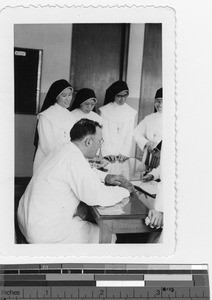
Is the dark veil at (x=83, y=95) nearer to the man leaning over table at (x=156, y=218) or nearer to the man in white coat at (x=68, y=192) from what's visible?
the man in white coat at (x=68, y=192)

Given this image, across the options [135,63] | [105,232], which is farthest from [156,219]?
[135,63]

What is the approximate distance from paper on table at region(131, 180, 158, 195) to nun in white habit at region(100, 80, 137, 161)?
0.06m

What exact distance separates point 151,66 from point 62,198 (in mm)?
316

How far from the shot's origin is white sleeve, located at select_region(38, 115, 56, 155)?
752mm

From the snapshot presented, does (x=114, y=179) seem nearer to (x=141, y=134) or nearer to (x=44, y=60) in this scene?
(x=141, y=134)

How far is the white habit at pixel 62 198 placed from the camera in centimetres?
Answer: 75

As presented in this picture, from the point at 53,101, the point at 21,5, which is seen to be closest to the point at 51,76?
the point at 53,101

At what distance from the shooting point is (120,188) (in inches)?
30.1

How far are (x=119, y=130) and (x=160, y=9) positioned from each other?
252 millimetres

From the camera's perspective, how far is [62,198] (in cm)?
75

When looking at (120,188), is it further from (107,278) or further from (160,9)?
(160,9)

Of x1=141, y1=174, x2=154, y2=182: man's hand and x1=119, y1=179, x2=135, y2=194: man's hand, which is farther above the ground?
x1=141, y1=174, x2=154, y2=182: man's hand

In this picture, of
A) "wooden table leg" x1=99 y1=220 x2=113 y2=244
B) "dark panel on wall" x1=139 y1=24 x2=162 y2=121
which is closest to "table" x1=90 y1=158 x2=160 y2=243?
"wooden table leg" x1=99 y1=220 x2=113 y2=244

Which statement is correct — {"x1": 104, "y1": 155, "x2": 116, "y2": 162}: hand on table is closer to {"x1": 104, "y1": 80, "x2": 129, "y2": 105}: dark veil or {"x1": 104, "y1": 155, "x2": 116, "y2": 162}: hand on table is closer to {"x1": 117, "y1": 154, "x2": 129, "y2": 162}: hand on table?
{"x1": 117, "y1": 154, "x2": 129, "y2": 162}: hand on table
